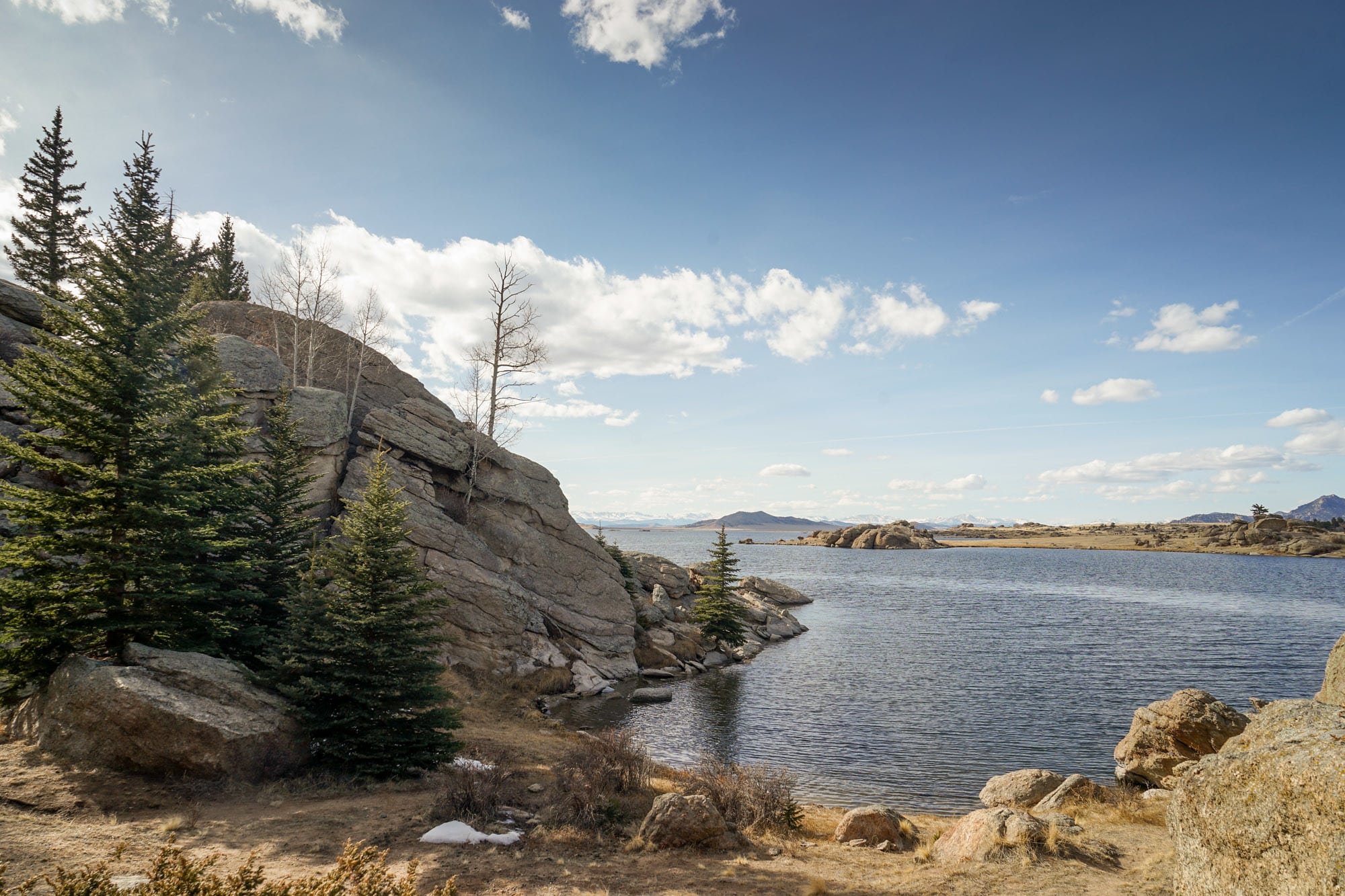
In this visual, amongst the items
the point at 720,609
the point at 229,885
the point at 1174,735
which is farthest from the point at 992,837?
the point at 720,609

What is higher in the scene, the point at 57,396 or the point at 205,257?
the point at 205,257

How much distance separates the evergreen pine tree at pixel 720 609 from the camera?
42.4 meters

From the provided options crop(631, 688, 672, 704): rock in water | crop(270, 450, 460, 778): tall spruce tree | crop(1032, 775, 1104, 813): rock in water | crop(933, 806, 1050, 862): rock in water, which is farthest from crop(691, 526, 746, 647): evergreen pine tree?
crop(933, 806, 1050, 862): rock in water

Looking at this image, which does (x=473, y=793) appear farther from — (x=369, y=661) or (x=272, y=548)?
(x=272, y=548)

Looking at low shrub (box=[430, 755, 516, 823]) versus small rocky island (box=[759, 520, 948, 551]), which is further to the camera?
small rocky island (box=[759, 520, 948, 551])

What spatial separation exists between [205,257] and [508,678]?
53.5 metres

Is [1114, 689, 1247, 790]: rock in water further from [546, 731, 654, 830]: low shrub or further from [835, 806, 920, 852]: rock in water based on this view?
[546, 731, 654, 830]: low shrub

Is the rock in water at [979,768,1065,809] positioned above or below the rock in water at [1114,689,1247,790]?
below

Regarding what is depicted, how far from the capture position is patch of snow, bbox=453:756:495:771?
1627 cm

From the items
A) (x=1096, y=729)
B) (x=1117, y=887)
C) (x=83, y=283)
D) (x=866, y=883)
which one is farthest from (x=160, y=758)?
(x=1096, y=729)

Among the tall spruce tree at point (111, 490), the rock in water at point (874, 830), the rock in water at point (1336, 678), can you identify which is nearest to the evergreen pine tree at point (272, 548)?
the tall spruce tree at point (111, 490)

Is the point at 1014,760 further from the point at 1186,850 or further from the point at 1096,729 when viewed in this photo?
the point at 1186,850

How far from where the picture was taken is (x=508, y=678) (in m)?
28.3

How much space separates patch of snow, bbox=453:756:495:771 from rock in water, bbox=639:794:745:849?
5183 millimetres
